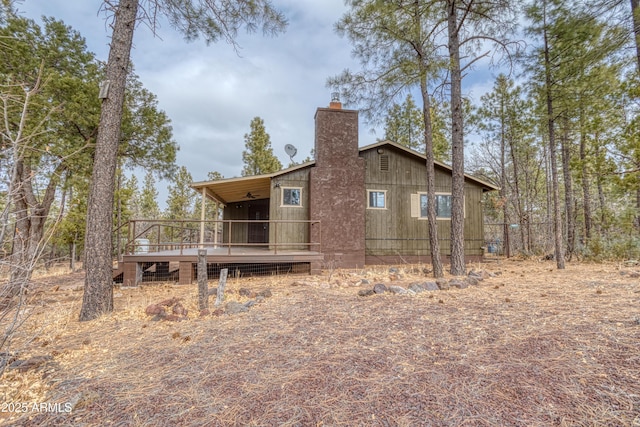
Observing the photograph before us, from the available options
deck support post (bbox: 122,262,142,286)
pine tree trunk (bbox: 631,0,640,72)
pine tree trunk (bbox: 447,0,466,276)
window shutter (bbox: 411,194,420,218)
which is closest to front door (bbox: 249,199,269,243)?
deck support post (bbox: 122,262,142,286)

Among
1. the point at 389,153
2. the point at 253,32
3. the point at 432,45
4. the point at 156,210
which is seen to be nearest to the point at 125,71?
the point at 253,32

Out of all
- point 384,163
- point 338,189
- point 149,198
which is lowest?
point 338,189

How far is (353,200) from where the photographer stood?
32.1 ft

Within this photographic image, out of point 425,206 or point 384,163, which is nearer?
point 384,163

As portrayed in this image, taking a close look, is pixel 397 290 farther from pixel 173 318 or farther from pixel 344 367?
pixel 173 318

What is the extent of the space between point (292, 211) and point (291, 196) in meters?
0.51

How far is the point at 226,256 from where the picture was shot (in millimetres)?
8039

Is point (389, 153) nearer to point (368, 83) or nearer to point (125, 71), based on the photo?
point (368, 83)

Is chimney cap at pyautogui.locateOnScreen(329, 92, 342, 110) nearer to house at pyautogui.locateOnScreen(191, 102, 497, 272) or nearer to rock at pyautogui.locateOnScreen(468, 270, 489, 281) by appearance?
house at pyautogui.locateOnScreen(191, 102, 497, 272)

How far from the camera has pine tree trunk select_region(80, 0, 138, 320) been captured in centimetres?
468

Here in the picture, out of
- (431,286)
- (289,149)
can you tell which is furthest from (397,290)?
(289,149)

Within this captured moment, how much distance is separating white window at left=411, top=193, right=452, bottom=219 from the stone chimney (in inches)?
87.7

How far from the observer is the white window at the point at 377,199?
1060 cm

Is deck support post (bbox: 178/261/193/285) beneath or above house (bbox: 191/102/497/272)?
beneath
